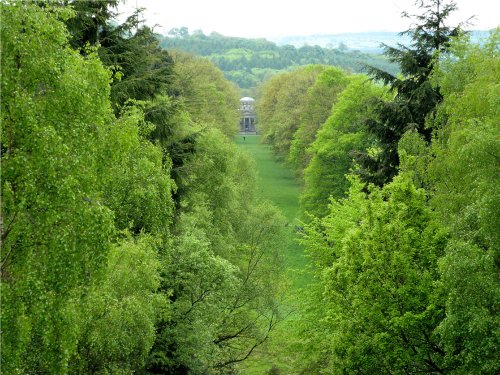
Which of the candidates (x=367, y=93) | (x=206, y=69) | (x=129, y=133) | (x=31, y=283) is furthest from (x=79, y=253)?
(x=206, y=69)

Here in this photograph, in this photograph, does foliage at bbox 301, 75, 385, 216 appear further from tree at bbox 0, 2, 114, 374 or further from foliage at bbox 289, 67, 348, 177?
tree at bbox 0, 2, 114, 374

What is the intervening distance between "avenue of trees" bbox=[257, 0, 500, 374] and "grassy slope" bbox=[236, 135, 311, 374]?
1.47 metres

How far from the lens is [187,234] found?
930 inches

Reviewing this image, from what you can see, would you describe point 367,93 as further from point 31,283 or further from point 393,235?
point 31,283

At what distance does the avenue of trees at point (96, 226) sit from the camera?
11609mm

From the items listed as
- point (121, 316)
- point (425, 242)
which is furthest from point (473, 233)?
point (121, 316)

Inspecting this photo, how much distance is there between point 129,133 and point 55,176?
12.3 feet

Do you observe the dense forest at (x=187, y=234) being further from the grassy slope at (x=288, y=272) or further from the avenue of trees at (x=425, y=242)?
the grassy slope at (x=288, y=272)

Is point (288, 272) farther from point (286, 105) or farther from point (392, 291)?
point (286, 105)

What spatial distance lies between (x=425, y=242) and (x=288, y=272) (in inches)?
764

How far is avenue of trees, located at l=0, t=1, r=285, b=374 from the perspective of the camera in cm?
1161

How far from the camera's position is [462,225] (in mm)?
15836

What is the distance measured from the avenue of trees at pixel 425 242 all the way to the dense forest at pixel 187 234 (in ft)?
0.17

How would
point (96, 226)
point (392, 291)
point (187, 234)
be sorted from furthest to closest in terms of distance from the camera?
point (187, 234) → point (392, 291) → point (96, 226)
